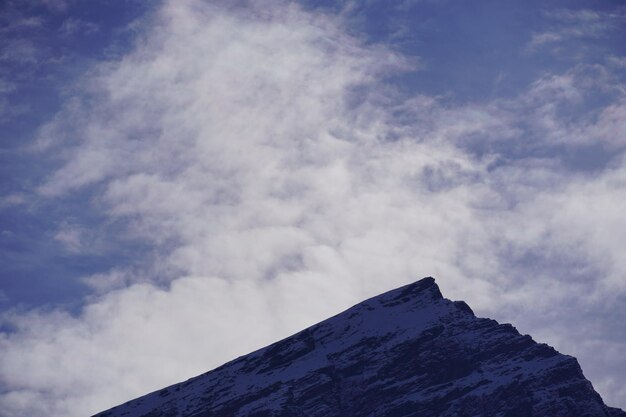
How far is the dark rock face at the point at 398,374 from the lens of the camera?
158500 mm

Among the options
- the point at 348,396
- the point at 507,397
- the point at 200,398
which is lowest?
the point at 507,397

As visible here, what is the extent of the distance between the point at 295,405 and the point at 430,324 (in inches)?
963

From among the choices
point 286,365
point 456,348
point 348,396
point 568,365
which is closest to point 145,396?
point 286,365

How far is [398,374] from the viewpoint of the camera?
172m

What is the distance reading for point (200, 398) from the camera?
187875 millimetres

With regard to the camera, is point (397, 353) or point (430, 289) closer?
point (397, 353)

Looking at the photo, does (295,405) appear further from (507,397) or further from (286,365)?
(507,397)

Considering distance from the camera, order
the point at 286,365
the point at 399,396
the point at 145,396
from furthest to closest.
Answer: the point at 145,396, the point at 286,365, the point at 399,396

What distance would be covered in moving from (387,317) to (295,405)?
76.0 feet

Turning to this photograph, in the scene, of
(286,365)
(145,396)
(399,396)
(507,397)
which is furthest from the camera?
(145,396)

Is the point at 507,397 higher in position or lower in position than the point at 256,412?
lower

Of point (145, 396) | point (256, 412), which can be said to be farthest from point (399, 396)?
point (145, 396)

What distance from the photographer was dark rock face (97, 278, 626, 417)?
520 feet

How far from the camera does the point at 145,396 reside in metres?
200
